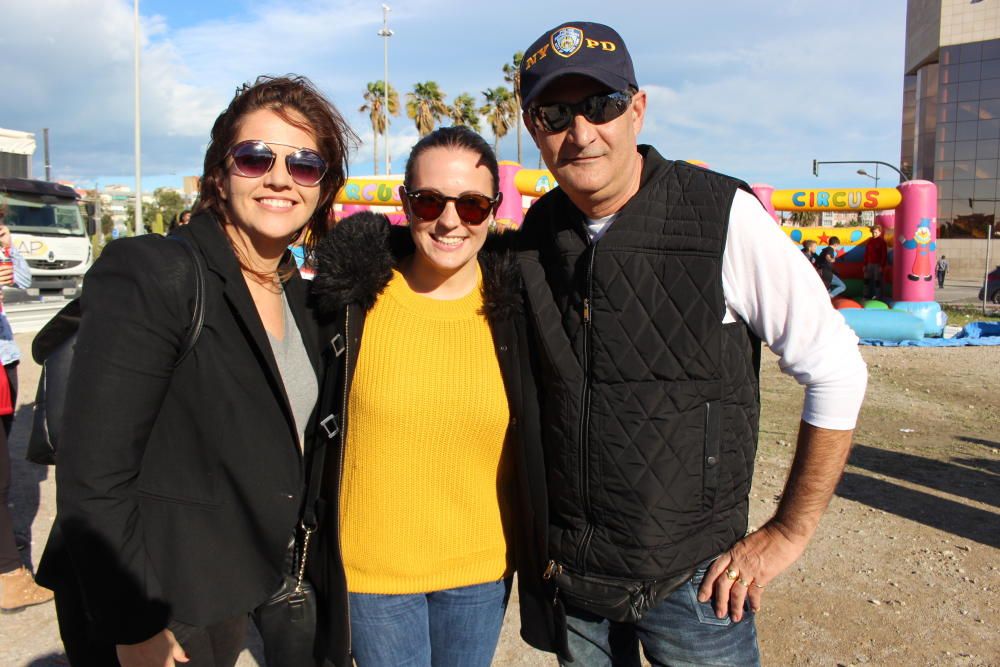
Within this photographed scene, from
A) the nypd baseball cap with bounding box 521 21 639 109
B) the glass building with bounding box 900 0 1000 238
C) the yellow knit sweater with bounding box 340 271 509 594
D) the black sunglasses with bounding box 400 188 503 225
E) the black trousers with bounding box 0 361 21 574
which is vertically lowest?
the black trousers with bounding box 0 361 21 574

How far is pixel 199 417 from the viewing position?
1540mm

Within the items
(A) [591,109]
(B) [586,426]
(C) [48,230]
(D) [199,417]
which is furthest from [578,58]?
(C) [48,230]

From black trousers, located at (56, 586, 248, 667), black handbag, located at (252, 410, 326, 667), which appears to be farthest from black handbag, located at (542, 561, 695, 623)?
black trousers, located at (56, 586, 248, 667)

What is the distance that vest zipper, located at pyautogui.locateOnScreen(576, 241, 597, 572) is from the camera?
1.77 m

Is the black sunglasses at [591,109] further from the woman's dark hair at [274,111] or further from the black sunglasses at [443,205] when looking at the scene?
the woman's dark hair at [274,111]

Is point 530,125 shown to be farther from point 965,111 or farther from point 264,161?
point 965,111

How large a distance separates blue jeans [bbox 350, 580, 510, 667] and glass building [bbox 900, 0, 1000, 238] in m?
43.1

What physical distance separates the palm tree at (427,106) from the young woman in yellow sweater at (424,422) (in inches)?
1631

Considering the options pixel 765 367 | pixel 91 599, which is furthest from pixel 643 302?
pixel 765 367

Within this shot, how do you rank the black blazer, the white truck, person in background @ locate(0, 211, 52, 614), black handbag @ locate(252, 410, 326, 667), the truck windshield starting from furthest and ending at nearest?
the truck windshield < the white truck < person in background @ locate(0, 211, 52, 614) < black handbag @ locate(252, 410, 326, 667) < the black blazer

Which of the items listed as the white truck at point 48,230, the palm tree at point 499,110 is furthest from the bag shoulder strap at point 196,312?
the palm tree at point 499,110

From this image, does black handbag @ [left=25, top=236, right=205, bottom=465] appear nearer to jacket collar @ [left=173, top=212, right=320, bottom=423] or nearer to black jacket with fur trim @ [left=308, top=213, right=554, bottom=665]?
jacket collar @ [left=173, top=212, right=320, bottom=423]

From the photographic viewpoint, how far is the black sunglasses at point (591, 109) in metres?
1.80

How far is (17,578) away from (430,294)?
9.33 ft
